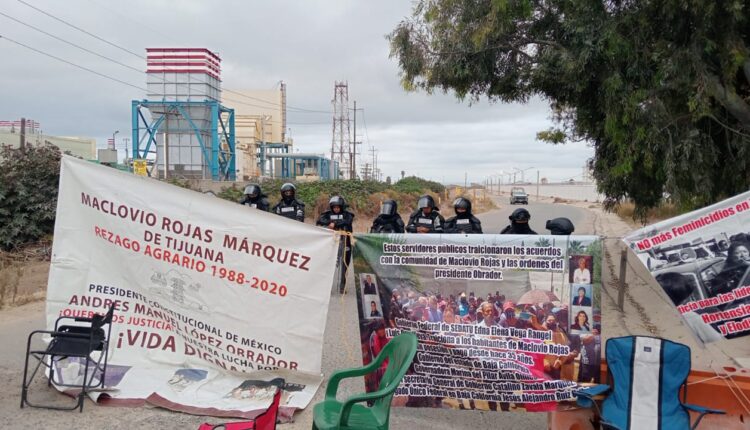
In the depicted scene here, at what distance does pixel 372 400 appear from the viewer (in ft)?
11.0

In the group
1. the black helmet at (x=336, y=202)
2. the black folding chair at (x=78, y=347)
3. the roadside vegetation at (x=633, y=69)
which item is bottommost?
the black folding chair at (x=78, y=347)

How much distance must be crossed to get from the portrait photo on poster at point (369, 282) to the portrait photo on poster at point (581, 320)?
1564 millimetres

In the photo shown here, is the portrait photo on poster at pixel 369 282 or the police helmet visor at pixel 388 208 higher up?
the police helmet visor at pixel 388 208

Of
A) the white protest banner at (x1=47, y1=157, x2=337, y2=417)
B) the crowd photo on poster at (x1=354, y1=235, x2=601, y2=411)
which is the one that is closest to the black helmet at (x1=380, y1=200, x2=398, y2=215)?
the white protest banner at (x1=47, y1=157, x2=337, y2=417)

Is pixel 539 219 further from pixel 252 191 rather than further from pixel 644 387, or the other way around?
pixel 644 387

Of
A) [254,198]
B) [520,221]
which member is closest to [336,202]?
[254,198]

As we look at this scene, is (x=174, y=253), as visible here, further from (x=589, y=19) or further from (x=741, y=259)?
(x=589, y=19)

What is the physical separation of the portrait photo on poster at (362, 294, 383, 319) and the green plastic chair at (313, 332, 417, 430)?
78 centimetres

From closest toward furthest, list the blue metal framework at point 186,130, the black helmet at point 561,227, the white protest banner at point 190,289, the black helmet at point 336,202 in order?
the white protest banner at point 190,289 → the black helmet at point 561,227 → the black helmet at point 336,202 → the blue metal framework at point 186,130

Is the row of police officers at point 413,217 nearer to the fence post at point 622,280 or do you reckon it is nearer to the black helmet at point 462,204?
the black helmet at point 462,204

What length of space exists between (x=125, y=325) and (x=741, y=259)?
5198mm

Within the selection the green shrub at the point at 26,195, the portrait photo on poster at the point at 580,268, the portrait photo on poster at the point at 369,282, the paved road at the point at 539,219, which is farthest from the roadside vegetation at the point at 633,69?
the paved road at the point at 539,219

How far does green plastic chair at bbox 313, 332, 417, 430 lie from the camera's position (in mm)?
3143

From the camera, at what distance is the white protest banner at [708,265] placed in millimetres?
3863
